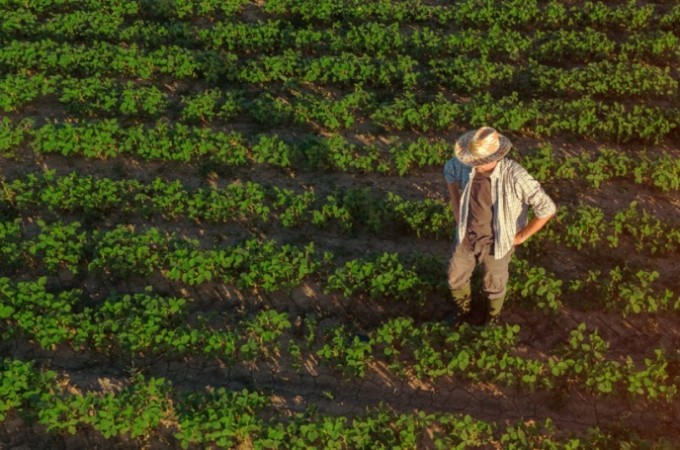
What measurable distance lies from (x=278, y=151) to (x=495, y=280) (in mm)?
3784

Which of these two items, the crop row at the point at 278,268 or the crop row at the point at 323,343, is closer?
the crop row at the point at 323,343

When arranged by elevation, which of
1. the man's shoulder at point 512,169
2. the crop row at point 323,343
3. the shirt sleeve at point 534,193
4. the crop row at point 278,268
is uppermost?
the man's shoulder at point 512,169

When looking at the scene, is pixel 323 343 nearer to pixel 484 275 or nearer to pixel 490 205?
pixel 484 275

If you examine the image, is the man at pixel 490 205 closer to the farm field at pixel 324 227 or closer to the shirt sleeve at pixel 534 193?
the shirt sleeve at pixel 534 193

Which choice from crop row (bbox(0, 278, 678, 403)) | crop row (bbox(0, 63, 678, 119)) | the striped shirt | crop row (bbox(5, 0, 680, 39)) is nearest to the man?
the striped shirt

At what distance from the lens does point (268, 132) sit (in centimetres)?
1006

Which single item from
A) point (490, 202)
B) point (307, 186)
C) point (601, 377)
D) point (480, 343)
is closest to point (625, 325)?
point (601, 377)

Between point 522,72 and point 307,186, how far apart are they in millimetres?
4121

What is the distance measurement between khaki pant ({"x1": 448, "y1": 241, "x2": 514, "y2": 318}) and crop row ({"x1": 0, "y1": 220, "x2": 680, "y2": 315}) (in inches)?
18.7

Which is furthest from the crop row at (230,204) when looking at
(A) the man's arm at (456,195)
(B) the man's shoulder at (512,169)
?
(B) the man's shoulder at (512,169)

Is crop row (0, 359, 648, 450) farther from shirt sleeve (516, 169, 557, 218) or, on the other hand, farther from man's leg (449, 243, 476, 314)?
shirt sleeve (516, 169, 557, 218)

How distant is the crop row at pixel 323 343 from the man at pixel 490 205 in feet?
2.06

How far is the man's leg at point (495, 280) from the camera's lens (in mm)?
6504

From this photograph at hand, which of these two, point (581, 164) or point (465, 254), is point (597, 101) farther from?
point (465, 254)
